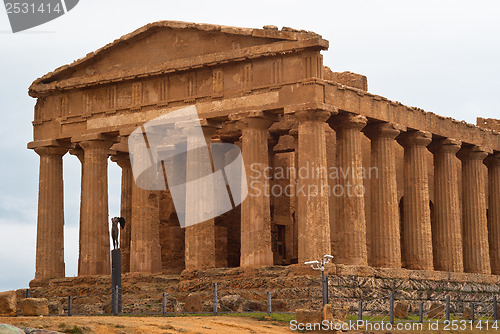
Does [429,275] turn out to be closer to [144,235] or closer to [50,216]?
[144,235]

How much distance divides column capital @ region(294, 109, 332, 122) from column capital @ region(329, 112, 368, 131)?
5.25 feet

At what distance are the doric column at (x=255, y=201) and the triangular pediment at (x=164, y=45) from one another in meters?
3.21

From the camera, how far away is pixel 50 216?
47.4m

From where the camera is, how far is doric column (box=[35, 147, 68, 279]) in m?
47.0

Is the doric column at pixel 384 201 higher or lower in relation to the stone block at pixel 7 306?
higher

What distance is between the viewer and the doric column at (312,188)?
131 feet

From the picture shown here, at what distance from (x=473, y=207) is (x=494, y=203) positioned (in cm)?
232

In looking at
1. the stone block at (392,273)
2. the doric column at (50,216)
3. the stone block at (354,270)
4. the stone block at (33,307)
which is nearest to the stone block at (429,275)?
the stone block at (392,273)

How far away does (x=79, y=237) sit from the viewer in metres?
47.5

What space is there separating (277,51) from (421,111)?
323 inches

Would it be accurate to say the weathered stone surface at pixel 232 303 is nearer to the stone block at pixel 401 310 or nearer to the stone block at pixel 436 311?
the stone block at pixel 401 310

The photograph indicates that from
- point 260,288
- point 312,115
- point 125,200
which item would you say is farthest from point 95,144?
point 260,288

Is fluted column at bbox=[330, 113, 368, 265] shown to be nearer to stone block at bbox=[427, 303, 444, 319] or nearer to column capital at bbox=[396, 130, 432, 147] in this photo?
stone block at bbox=[427, 303, 444, 319]

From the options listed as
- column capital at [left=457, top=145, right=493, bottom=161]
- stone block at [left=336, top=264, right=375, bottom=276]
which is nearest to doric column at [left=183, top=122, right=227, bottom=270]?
stone block at [left=336, top=264, right=375, bottom=276]
